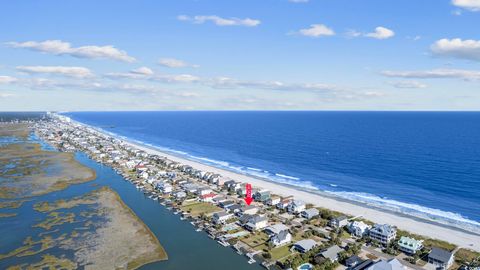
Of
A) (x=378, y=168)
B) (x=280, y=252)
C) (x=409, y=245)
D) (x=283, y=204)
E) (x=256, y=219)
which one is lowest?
(x=280, y=252)

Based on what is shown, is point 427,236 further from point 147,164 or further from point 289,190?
point 147,164

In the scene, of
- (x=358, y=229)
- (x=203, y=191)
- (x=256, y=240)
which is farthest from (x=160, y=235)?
(x=358, y=229)

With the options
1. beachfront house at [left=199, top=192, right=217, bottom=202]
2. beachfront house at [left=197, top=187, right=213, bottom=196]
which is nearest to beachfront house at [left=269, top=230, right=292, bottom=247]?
beachfront house at [left=199, top=192, right=217, bottom=202]

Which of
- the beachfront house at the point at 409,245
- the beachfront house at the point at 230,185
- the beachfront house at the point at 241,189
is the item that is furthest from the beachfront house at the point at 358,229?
the beachfront house at the point at 230,185

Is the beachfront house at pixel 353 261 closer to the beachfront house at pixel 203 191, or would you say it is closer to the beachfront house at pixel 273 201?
the beachfront house at pixel 273 201

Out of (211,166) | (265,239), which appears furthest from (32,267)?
(211,166)

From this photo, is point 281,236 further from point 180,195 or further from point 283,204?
point 180,195
